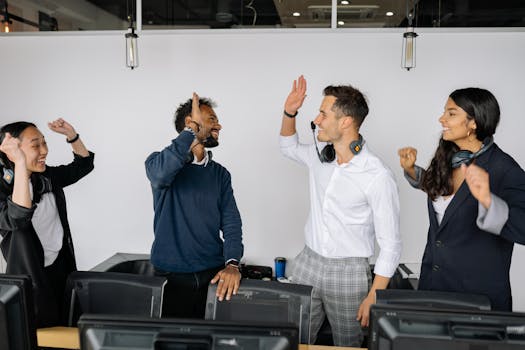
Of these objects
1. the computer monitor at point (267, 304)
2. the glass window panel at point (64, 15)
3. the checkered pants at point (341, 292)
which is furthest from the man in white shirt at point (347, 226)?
the glass window panel at point (64, 15)

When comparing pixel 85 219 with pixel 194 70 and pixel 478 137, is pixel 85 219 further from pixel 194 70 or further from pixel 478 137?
pixel 478 137

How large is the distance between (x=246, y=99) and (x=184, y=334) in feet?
→ 9.86

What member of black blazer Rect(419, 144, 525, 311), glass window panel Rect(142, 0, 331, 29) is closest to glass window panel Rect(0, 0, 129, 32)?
glass window panel Rect(142, 0, 331, 29)

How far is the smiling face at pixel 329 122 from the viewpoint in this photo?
2.27 m

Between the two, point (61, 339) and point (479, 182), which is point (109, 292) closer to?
point (61, 339)

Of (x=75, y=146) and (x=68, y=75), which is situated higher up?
(x=68, y=75)

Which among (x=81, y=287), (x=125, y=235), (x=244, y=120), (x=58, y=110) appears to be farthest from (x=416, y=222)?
(x=58, y=110)

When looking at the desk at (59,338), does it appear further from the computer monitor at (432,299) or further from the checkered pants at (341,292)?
the computer monitor at (432,299)

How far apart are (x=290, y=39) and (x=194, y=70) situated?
0.83 m

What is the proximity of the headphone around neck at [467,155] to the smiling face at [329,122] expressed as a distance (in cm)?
53

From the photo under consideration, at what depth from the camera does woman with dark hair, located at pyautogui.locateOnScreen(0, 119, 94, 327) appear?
6.45 ft

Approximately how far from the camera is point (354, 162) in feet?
7.34

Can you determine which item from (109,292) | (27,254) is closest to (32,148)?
(27,254)

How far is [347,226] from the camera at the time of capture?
222cm
